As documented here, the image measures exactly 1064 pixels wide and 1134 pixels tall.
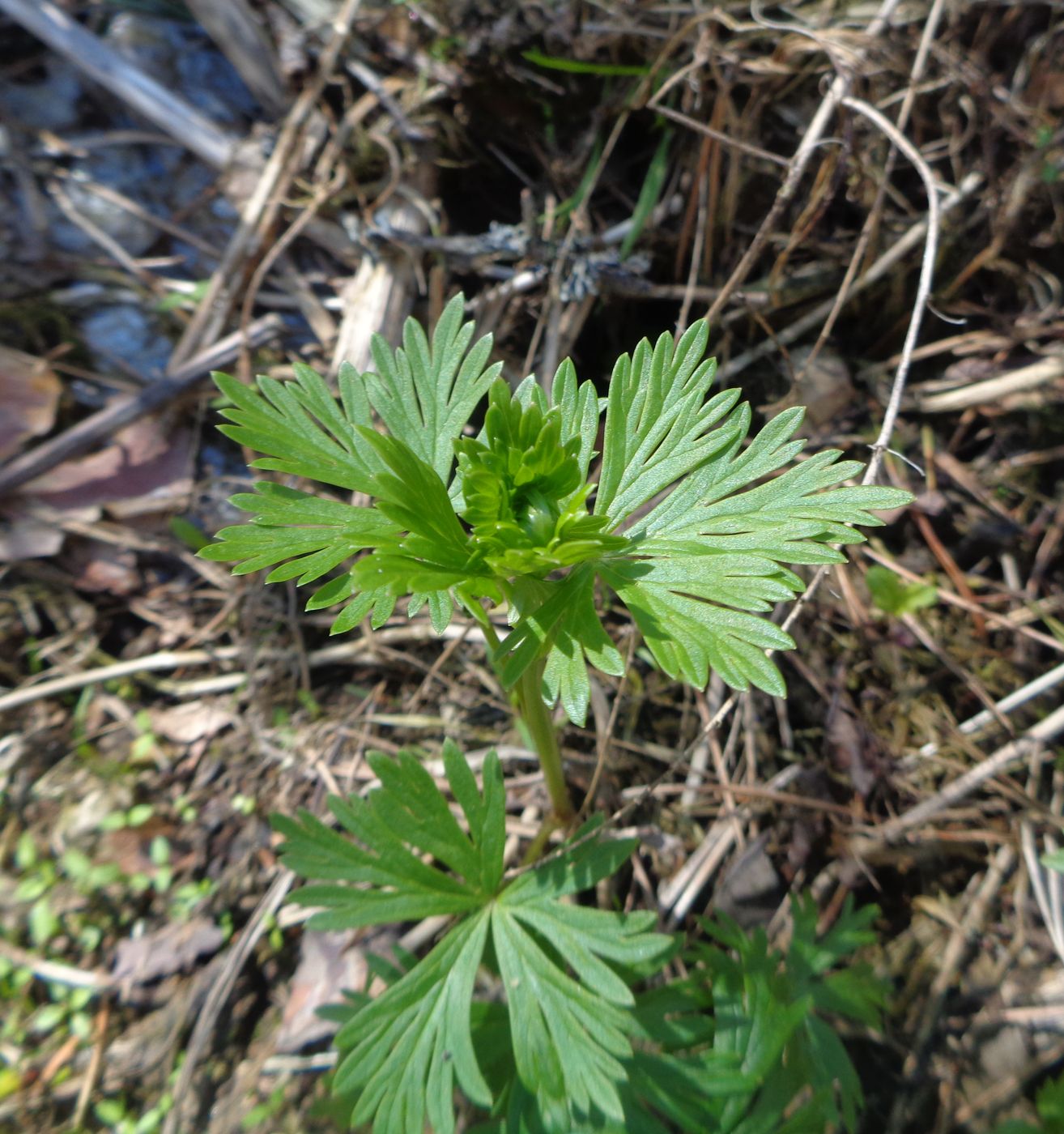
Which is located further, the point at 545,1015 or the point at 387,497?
the point at 545,1015

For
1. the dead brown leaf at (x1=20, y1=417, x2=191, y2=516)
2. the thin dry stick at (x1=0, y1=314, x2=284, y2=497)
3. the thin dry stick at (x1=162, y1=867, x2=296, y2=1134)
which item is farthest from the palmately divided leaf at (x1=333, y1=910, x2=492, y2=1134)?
the thin dry stick at (x1=0, y1=314, x2=284, y2=497)

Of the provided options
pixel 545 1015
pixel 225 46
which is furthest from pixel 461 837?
pixel 225 46

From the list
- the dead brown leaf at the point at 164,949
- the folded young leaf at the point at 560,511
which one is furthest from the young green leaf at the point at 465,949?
the dead brown leaf at the point at 164,949

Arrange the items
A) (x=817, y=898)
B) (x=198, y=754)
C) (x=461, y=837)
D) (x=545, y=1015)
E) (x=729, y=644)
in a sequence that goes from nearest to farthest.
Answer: (x=729, y=644), (x=545, y=1015), (x=461, y=837), (x=817, y=898), (x=198, y=754)

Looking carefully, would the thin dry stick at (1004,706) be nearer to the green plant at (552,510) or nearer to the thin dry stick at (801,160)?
the green plant at (552,510)

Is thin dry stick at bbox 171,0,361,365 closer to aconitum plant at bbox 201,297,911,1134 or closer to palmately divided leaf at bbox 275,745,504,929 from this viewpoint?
aconitum plant at bbox 201,297,911,1134

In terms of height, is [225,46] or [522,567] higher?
[225,46]

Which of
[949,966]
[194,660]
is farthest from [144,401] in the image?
[949,966]

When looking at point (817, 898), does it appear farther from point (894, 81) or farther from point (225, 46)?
point (225, 46)
